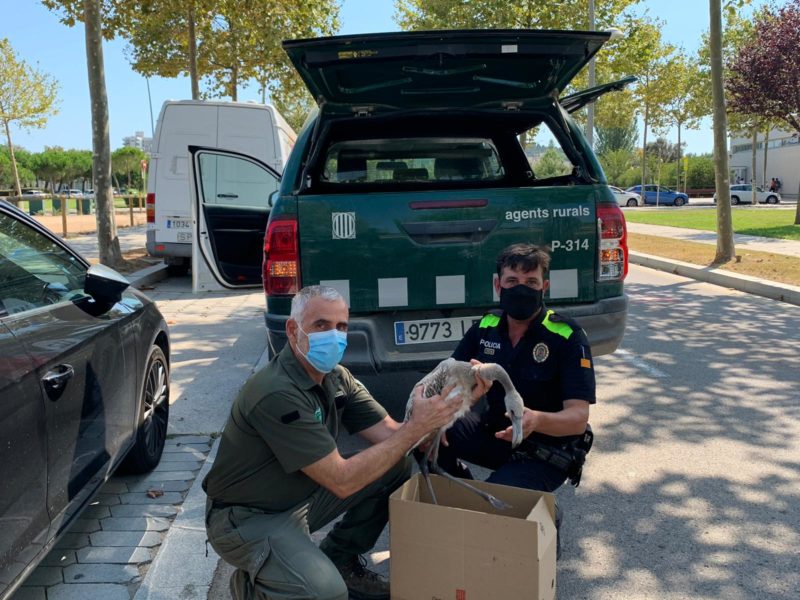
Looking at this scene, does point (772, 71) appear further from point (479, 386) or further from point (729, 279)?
point (479, 386)

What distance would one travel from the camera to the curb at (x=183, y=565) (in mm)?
2793

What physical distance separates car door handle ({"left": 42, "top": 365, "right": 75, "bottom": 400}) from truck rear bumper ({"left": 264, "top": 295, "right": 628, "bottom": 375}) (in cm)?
155

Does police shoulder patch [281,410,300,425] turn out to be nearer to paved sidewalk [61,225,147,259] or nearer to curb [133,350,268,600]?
curb [133,350,268,600]

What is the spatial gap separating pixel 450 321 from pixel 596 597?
183cm

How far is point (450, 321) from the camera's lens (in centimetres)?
424

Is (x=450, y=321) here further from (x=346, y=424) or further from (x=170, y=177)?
(x=170, y=177)

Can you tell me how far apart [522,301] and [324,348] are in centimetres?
98

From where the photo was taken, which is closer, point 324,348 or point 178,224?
point 324,348

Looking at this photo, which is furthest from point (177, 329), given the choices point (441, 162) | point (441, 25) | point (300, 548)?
point (441, 25)

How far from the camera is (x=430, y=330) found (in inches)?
166

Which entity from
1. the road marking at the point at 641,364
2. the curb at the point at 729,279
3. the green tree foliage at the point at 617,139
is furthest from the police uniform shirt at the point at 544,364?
the green tree foliage at the point at 617,139

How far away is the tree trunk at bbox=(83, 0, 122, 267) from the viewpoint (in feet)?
36.2

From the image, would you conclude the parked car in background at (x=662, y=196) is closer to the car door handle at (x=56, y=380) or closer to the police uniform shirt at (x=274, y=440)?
the police uniform shirt at (x=274, y=440)

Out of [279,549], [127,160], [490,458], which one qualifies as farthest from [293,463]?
[127,160]
